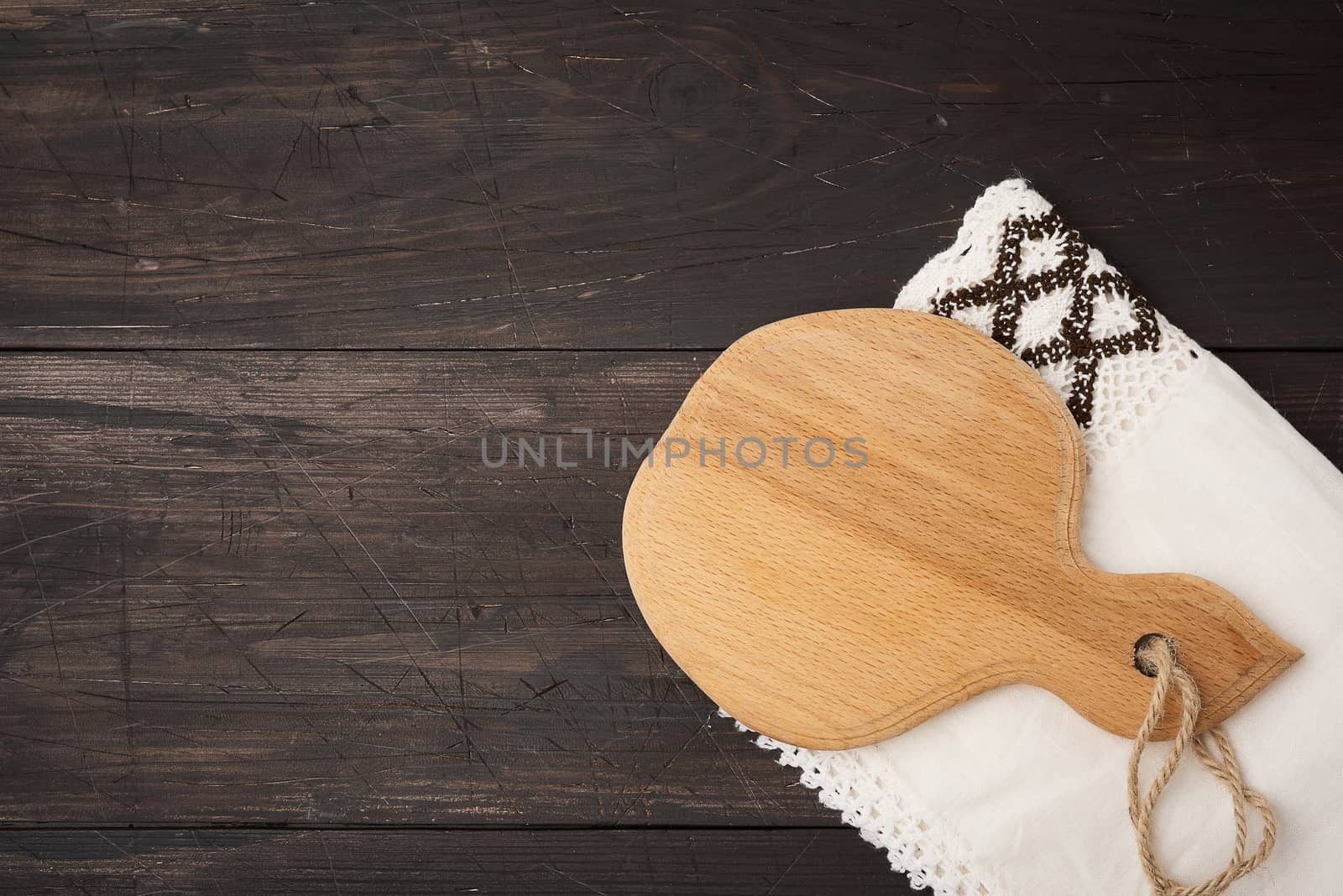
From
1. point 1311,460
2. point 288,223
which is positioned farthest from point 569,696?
point 1311,460

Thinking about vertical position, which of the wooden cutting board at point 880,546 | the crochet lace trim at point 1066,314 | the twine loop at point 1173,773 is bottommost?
the twine loop at point 1173,773

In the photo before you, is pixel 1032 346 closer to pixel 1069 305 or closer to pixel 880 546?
pixel 1069 305

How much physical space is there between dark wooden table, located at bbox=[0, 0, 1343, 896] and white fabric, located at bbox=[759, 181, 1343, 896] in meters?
0.05

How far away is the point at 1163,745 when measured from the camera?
444 millimetres

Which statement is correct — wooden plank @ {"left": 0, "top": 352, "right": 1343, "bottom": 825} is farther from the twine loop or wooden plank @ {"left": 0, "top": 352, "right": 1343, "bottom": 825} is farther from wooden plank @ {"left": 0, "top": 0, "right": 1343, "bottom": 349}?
the twine loop

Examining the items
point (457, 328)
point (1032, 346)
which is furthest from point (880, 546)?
point (457, 328)

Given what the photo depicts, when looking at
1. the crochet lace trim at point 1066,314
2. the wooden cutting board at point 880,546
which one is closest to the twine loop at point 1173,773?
the wooden cutting board at point 880,546

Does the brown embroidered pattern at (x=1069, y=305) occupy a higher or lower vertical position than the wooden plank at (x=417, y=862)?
higher

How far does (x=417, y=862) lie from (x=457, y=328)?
32cm

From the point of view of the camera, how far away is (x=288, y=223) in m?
0.52

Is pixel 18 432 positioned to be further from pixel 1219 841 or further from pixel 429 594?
pixel 1219 841

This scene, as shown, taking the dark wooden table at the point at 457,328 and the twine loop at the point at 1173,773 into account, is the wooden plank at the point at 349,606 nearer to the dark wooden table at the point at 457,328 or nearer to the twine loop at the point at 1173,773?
the dark wooden table at the point at 457,328

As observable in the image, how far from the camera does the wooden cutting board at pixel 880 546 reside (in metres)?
0.44

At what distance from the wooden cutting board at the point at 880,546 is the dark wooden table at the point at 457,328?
0.19ft
